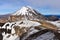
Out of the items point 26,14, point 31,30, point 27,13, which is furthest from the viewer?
point 27,13

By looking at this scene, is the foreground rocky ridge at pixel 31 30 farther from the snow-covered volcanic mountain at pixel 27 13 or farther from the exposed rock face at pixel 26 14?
the snow-covered volcanic mountain at pixel 27 13

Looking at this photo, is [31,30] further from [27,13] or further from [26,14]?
[27,13]

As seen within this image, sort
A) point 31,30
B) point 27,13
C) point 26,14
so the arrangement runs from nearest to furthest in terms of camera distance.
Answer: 1. point 31,30
2. point 26,14
3. point 27,13

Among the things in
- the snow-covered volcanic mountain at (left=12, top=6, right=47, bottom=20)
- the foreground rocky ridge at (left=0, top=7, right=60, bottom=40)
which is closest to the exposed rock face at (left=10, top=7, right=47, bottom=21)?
the snow-covered volcanic mountain at (left=12, top=6, right=47, bottom=20)

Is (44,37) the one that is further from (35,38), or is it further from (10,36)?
→ (10,36)

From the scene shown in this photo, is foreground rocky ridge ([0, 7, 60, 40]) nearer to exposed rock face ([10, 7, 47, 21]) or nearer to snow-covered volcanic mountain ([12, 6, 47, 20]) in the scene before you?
exposed rock face ([10, 7, 47, 21])

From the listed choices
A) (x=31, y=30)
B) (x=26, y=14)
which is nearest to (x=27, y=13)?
(x=26, y=14)

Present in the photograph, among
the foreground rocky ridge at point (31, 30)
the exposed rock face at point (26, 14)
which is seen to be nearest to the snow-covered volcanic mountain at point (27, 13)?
the exposed rock face at point (26, 14)

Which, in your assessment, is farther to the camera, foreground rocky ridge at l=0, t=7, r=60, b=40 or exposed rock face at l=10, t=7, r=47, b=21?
exposed rock face at l=10, t=7, r=47, b=21

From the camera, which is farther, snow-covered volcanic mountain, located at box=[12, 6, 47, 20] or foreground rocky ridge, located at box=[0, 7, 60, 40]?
snow-covered volcanic mountain, located at box=[12, 6, 47, 20]

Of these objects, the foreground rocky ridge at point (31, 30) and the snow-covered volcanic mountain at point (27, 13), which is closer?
the foreground rocky ridge at point (31, 30)

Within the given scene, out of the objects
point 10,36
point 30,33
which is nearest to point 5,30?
point 10,36
